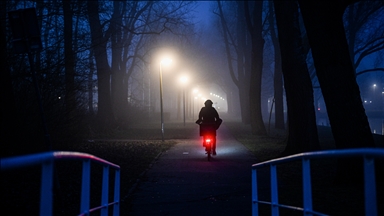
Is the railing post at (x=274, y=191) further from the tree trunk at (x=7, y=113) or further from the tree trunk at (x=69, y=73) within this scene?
the tree trunk at (x=69, y=73)

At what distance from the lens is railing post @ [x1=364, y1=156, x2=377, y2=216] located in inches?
112

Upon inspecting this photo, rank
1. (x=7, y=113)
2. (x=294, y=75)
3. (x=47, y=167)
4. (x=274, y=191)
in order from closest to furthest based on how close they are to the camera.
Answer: (x=47, y=167) < (x=274, y=191) < (x=7, y=113) < (x=294, y=75)

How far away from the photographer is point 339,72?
9.92m

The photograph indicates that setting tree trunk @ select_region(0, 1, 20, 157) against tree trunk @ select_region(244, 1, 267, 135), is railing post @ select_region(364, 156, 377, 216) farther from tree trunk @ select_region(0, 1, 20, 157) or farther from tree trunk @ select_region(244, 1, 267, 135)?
tree trunk @ select_region(244, 1, 267, 135)

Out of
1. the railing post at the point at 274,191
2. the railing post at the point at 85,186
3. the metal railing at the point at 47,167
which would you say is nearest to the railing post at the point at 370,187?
the metal railing at the point at 47,167

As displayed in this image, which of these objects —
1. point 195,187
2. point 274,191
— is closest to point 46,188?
point 274,191

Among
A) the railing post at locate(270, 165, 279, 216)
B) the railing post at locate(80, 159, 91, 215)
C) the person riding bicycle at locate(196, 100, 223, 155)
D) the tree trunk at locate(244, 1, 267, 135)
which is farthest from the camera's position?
the tree trunk at locate(244, 1, 267, 135)

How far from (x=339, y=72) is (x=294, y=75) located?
5.74m

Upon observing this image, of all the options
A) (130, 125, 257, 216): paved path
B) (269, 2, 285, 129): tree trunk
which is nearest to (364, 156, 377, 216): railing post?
(130, 125, 257, 216): paved path

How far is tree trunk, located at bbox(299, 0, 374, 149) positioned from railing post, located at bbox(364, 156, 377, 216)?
23.9ft

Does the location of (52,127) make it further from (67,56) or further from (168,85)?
(168,85)

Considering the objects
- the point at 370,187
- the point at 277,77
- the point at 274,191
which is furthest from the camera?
the point at 277,77

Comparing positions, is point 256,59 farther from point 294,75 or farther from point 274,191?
point 274,191

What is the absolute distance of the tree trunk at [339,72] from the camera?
9914mm
